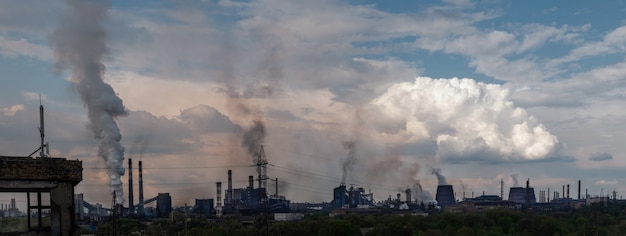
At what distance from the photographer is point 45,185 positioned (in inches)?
550

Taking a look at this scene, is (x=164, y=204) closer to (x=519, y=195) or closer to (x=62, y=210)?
(x=519, y=195)

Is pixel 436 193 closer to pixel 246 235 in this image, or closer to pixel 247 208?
pixel 247 208

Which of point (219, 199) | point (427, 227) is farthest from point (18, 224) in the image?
point (219, 199)

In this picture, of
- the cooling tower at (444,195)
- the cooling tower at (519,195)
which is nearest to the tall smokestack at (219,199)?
the cooling tower at (444,195)

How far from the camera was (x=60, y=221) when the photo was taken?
A: 1408 cm

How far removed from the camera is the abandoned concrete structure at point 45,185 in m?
13.6

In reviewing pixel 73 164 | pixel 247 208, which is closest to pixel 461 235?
pixel 73 164

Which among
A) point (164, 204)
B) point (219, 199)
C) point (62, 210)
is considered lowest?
point (164, 204)

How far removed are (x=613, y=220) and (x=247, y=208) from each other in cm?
7220

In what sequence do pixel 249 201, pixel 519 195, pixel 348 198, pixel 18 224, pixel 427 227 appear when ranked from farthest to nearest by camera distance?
1. pixel 519 195
2. pixel 348 198
3. pixel 249 201
4. pixel 427 227
5. pixel 18 224

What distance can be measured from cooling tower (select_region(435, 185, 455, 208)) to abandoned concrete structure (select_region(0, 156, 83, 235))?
491 ft

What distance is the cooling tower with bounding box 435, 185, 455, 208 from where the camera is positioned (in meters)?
158

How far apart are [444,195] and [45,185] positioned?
151 meters

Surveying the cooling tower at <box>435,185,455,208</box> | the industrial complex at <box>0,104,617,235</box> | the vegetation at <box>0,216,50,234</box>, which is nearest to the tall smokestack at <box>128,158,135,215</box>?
the industrial complex at <box>0,104,617,235</box>
